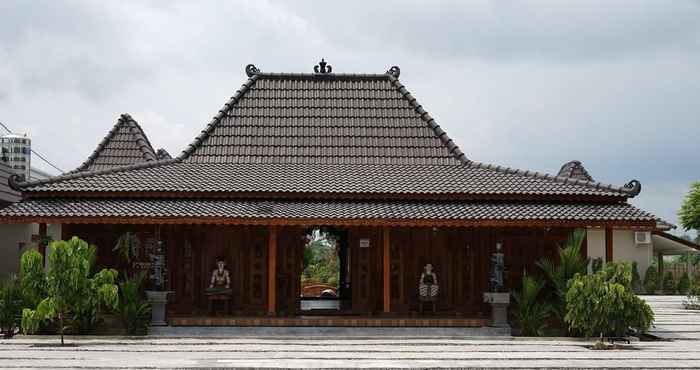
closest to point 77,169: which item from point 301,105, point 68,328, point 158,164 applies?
point 158,164

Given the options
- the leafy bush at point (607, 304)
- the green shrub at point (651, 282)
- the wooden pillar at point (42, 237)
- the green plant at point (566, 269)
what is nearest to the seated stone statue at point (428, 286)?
the green plant at point (566, 269)

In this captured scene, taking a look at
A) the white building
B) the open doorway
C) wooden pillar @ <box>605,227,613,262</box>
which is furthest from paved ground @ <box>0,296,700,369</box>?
the white building

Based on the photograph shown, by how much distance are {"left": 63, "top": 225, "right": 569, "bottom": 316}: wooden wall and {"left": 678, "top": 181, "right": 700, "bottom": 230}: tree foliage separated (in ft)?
67.8

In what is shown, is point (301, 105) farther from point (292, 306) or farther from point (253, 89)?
point (292, 306)

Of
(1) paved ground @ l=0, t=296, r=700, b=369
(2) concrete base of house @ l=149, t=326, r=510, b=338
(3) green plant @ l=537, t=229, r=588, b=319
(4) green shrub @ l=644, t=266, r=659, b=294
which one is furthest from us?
(4) green shrub @ l=644, t=266, r=659, b=294

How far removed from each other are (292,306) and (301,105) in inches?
223

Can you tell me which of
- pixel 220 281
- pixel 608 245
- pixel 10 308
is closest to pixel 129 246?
pixel 220 281

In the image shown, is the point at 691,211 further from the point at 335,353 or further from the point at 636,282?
the point at 335,353

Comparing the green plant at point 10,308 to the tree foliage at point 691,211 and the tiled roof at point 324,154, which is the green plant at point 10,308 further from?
the tree foliage at point 691,211

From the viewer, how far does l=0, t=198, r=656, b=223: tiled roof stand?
15.2 m

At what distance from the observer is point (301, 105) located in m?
20.2

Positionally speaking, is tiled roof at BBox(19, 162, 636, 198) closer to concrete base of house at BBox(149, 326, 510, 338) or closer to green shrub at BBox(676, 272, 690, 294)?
concrete base of house at BBox(149, 326, 510, 338)

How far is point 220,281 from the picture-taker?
16094mm

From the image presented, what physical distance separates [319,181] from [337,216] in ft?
6.01
